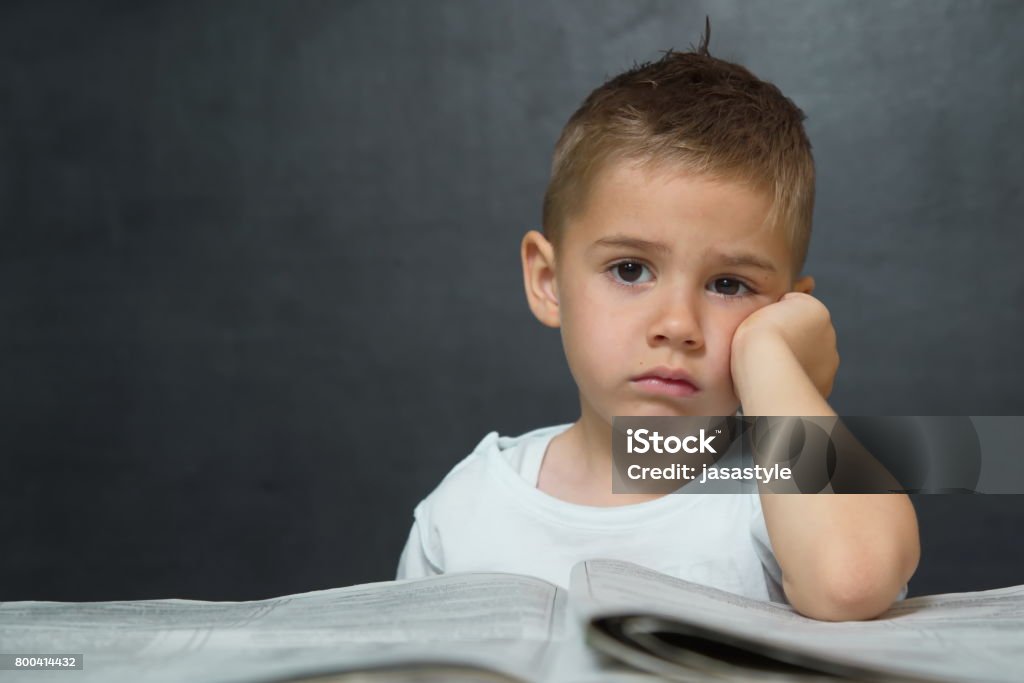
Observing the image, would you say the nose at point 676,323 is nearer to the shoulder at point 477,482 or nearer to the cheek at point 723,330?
the cheek at point 723,330

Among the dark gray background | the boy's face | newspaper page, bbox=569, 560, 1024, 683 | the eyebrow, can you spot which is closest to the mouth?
the boy's face

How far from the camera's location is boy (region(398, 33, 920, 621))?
975 millimetres

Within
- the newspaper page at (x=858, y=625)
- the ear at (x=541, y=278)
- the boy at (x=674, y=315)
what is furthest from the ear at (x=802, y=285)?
the newspaper page at (x=858, y=625)

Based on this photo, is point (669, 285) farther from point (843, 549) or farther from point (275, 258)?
point (275, 258)

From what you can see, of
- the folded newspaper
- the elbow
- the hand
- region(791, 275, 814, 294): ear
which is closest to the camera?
the folded newspaper

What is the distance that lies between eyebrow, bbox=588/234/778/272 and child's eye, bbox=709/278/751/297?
0.03 m

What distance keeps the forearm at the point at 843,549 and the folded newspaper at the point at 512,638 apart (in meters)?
0.02

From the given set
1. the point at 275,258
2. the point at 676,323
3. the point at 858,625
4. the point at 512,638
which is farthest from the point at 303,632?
the point at 275,258

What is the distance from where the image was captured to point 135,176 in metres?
1.91

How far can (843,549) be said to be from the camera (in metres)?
0.75

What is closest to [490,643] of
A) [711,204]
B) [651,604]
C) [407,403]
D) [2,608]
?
[651,604]

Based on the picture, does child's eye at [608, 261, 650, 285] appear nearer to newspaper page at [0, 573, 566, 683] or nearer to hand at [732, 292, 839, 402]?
hand at [732, 292, 839, 402]

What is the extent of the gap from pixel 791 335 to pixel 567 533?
30cm

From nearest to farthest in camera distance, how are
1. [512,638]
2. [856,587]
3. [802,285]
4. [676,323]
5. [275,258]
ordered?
[512,638], [856,587], [676,323], [802,285], [275,258]
